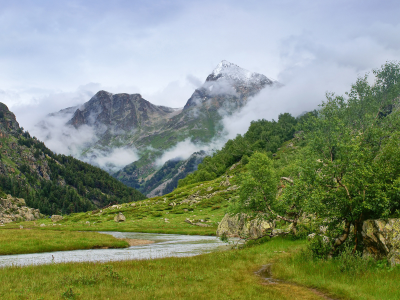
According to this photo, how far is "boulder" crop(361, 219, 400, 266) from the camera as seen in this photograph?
19.1 m

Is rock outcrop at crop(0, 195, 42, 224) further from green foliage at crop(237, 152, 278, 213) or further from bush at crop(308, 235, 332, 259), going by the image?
bush at crop(308, 235, 332, 259)

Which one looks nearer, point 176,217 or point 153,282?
point 153,282

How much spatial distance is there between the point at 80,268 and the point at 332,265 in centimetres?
2117

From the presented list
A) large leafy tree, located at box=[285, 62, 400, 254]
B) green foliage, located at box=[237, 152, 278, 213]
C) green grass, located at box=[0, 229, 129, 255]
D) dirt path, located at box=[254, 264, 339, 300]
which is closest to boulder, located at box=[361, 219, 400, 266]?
large leafy tree, located at box=[285, 62, 400, 254]

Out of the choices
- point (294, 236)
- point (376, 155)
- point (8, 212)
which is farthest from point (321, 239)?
point (8, 212)

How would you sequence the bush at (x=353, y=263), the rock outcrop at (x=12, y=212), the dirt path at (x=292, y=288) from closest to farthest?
the dirt path at (x=292, y=288) < the bush at (x=353, y=263) < the rock outcrop at (x=12, y=212)

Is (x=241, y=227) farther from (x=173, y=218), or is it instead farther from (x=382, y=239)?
(x=173, y=218)

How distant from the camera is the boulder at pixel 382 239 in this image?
1908cm

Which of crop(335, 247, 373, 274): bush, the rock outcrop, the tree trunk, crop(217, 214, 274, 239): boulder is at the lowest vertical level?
the rock outcrop

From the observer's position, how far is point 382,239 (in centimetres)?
1986

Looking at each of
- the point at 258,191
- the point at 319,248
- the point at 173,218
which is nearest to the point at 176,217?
the point at 173,218

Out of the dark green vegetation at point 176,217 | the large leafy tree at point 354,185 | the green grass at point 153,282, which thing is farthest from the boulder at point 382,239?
the dark green vegetation at point 176,217

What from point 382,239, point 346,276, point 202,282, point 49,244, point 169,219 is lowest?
point 169,219

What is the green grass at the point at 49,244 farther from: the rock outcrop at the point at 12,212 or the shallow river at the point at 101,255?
the rock outcrop at the point at 12,212
